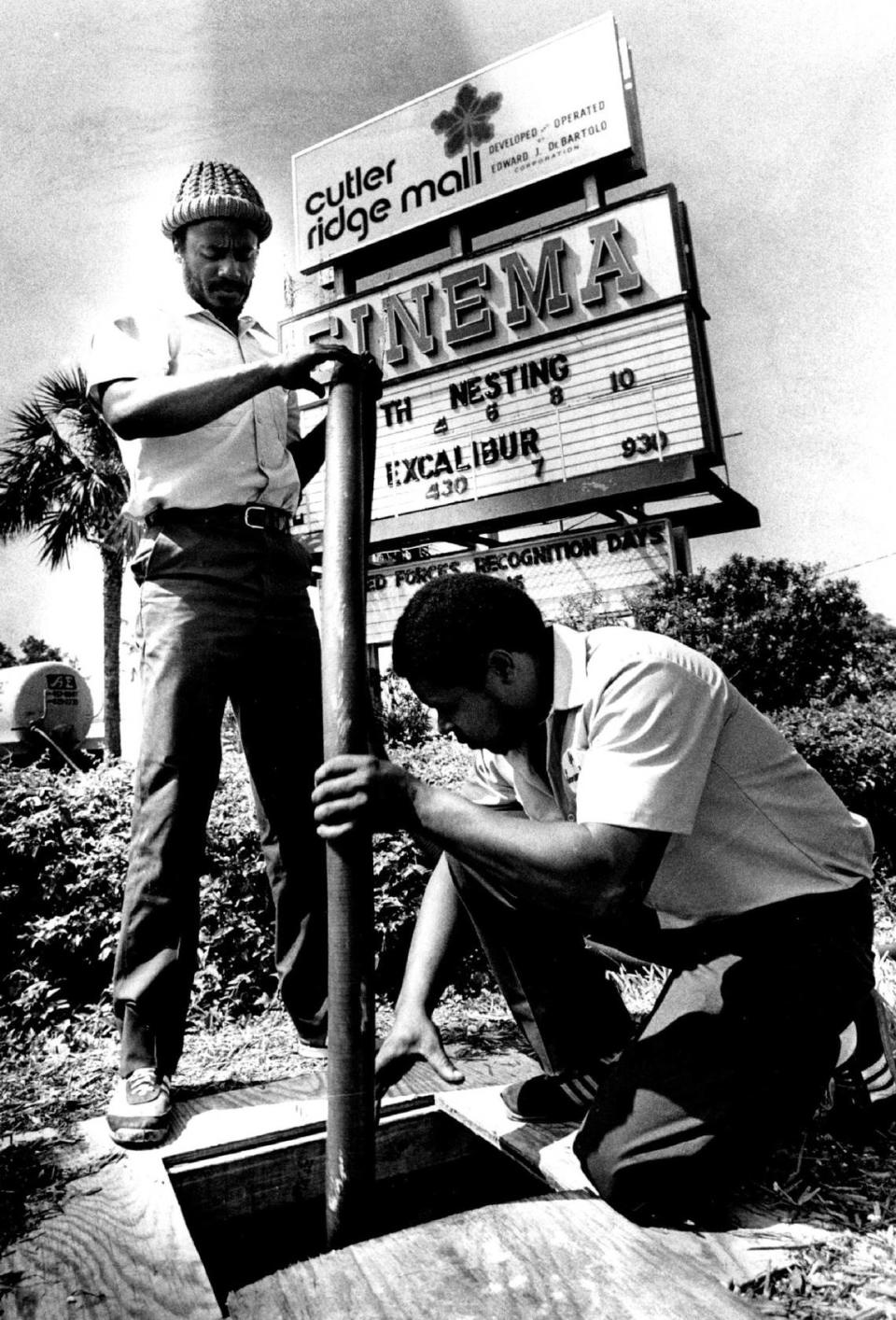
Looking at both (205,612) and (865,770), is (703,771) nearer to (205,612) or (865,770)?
(205,612)

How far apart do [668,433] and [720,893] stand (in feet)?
32.9

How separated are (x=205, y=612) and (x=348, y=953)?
1112 mm

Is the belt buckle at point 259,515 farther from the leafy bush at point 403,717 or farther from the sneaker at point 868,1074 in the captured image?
the leafy bush at point 403,717

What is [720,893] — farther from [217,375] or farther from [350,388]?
[217,375]

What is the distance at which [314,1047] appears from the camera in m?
2.45

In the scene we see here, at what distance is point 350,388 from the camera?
1791 millimetres

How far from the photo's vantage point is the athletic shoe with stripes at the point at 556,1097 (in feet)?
6.39

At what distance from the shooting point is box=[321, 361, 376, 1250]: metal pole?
1.46 m

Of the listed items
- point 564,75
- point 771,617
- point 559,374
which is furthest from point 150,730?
point 564,75

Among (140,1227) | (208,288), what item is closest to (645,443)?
(208,288)

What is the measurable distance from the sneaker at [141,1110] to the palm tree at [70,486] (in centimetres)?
1638

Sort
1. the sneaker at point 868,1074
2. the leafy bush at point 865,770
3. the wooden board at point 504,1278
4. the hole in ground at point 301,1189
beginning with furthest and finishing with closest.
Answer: the leafy bush at point 865,770
the hole in ground at point 301,1189
the sneaker at point 868,1074
the wooden board at point 504,1278

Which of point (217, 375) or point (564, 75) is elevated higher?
point (564, 75)

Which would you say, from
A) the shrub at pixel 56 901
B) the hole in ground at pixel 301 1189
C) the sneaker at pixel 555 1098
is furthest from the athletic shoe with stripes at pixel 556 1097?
the shrub at pixel 56 901
